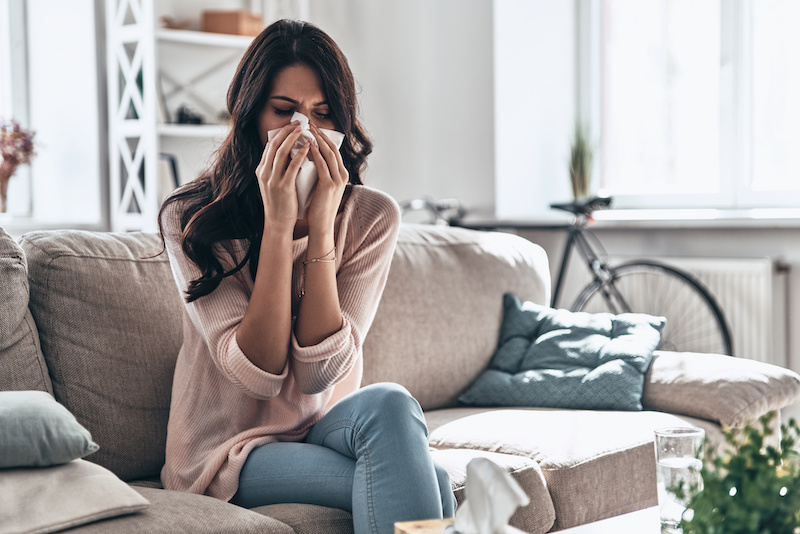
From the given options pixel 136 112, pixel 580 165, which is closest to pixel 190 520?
pixel 580 165

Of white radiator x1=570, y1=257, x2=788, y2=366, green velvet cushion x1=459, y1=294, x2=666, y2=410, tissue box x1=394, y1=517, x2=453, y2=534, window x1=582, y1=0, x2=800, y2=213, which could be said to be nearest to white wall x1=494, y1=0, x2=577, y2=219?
window x1=582, y1=0, x2=800, y2=213

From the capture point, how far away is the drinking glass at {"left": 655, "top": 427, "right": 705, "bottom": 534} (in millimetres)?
1159

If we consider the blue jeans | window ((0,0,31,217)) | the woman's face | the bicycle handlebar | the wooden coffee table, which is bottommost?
the wooden coffee table

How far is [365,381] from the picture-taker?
2090mm

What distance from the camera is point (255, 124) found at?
1.67 metres

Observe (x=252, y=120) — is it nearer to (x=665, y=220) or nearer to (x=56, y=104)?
(x=665, y=220)

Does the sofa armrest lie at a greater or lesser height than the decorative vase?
lesser

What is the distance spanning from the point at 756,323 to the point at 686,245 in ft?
1.44

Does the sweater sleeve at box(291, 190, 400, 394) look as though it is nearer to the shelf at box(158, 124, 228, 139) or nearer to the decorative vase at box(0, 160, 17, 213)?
the shelf at box(158, 124, 228, 139)

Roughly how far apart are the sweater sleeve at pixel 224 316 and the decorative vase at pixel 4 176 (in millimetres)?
2506

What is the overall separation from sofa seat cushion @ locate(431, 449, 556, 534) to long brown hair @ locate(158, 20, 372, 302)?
529mm

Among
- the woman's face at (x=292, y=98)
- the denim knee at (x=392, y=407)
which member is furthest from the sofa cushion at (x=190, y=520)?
the woman's face at (x=292, y=98)

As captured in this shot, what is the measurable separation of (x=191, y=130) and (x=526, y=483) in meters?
2.88

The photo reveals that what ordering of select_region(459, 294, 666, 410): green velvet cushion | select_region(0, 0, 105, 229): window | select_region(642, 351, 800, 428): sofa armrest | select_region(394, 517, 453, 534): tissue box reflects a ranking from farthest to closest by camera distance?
select_region(0, 0, 105, 229): window
select_region(459, 294, 666, 410): green velvet cushion
select_region(642, 351, 800, 428): sofa armrest
select_region(394, 517, 453, 534): tissue box
